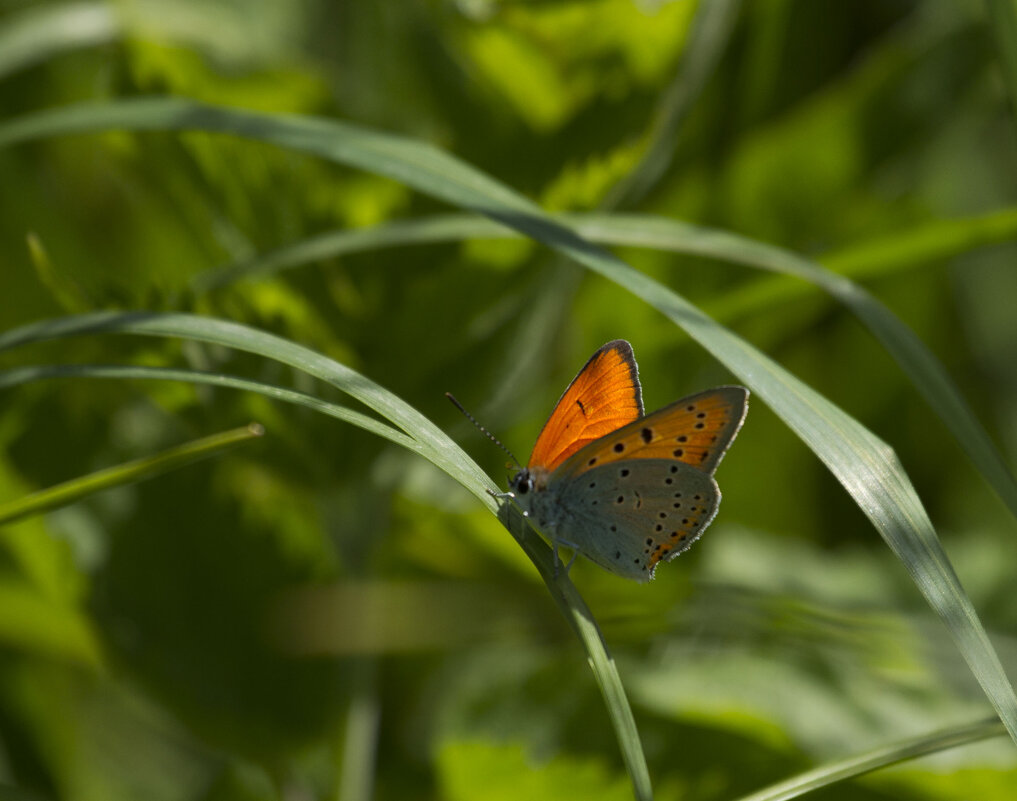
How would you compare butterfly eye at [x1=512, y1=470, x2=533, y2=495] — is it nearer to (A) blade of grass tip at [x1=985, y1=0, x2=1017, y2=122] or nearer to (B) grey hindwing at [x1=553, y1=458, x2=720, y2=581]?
(B) grey hindwing at [x1=553, y1=458, x2=720, y2=581]

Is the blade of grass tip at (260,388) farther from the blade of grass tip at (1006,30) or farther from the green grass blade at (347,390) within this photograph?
the blade of grass tip at (1006,30)

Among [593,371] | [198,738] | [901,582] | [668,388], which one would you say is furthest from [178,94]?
[901,582]

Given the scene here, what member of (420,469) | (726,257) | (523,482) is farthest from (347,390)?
(420,469)

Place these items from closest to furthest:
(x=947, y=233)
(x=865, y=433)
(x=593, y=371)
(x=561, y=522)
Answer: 1. (x=865, y=433)
2. (x=593, y=371)
3. (x=561, y=522)
4. (x=947, y=233)

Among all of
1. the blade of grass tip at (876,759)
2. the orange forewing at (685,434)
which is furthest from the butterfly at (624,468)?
the blade of grass tip at (876,759)

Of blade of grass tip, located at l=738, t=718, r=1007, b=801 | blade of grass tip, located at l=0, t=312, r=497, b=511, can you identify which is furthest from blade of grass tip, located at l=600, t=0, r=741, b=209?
blade of grass tip, located at l=738, t=718, r=1007, b=801

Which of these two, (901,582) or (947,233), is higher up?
(947,233)

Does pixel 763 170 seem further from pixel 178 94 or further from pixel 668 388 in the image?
pixel 178 94
